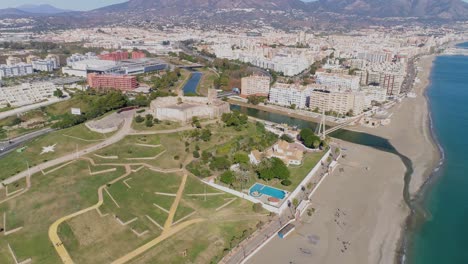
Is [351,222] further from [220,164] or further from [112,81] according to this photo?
[112,81]

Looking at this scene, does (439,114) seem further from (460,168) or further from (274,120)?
(274,120)

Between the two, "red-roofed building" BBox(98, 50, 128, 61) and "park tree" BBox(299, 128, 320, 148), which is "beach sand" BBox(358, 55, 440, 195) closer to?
"park tree" BBox(299, 128, 320, 148)

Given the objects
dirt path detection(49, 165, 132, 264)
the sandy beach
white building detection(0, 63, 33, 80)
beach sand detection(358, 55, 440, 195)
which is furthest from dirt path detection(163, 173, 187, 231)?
white building detection(0, 63, 33, 80)

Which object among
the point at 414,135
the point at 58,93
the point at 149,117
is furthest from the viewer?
the point at 58,93

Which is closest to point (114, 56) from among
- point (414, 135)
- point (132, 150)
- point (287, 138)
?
point (132, 150)

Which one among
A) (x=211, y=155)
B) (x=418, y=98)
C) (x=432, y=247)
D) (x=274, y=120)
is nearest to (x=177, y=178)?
(x=211, y=155)
